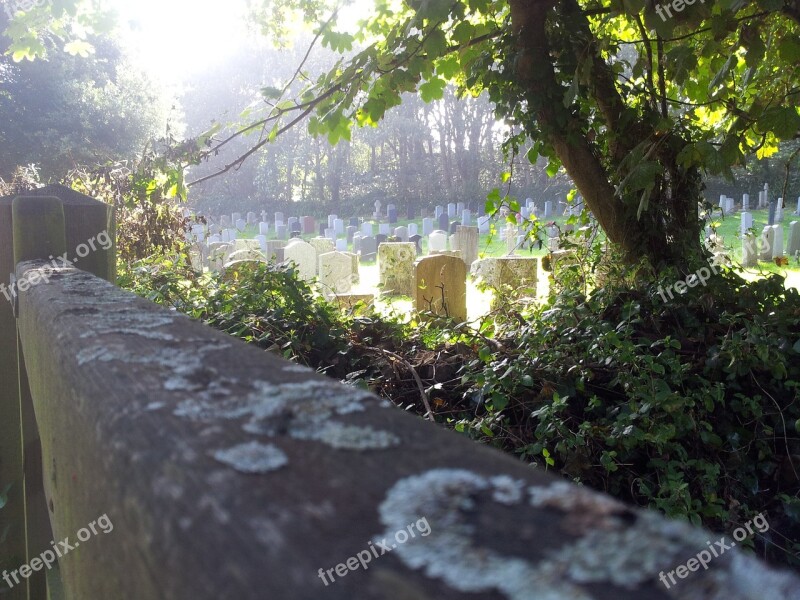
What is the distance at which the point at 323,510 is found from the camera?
0.33 m

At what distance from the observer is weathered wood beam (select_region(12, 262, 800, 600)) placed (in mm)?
287

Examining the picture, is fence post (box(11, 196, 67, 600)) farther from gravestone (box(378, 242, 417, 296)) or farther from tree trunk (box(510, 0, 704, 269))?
gravestone (box(378, 242, 417, 296))

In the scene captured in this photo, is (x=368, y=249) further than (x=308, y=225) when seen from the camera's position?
No

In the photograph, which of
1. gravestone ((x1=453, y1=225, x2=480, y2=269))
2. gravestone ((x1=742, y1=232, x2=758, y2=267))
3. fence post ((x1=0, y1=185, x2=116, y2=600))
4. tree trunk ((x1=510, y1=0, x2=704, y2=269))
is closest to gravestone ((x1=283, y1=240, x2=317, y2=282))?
gravestone ((x1=453, y1=225, x2=480, y2=269))

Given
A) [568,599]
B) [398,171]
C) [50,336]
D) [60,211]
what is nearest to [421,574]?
[568,599]

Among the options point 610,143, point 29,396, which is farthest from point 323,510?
point 610,143

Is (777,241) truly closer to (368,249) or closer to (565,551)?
(368,249)

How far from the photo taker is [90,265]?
212 centimetres

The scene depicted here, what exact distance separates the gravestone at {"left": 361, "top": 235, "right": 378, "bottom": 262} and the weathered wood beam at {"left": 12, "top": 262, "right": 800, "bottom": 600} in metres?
Result: 19.4

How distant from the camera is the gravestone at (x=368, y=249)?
19.9 meters

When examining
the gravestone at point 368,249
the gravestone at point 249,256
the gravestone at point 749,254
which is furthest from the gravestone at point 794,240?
the gravestone at point 249,256

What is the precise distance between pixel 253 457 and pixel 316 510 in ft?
0.28

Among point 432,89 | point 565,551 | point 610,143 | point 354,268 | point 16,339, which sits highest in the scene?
point 432,89

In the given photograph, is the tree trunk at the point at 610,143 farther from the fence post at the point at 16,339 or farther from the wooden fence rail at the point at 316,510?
the wooden fence rail at the point at 316,510
